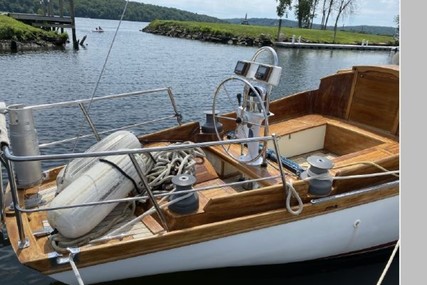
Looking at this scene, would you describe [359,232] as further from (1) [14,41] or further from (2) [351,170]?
(1) [14,41]

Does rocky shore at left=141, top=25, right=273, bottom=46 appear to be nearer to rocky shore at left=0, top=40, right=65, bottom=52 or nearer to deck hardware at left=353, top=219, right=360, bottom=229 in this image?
rocky shore at left=0, top=40, right=65, bottom=52

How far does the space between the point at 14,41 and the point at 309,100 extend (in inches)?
1156

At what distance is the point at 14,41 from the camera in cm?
3034

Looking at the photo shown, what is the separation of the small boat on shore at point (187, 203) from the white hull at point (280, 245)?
0.05ft

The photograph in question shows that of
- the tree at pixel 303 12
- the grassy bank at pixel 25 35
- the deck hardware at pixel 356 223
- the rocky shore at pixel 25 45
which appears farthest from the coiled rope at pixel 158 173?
the tree at pixel 303 12

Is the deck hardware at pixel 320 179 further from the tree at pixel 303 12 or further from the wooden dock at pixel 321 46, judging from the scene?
the tree at pixel 303 12

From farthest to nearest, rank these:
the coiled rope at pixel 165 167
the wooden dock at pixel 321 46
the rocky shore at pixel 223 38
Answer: the rocky shore at pixel 223 38, the wooden dock at pixel 321 46, the coiled rope at pixel 165 167

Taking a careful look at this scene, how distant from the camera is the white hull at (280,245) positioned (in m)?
4.04

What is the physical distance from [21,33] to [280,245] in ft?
111

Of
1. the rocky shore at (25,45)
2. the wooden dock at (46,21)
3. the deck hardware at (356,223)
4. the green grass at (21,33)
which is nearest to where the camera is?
the deck hardware at (356,223)

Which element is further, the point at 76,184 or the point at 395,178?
the point at 395,178

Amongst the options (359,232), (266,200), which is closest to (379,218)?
(359,232)

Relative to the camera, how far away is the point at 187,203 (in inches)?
161

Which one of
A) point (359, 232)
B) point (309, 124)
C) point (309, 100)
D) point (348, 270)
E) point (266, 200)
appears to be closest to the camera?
point (266, 200)
